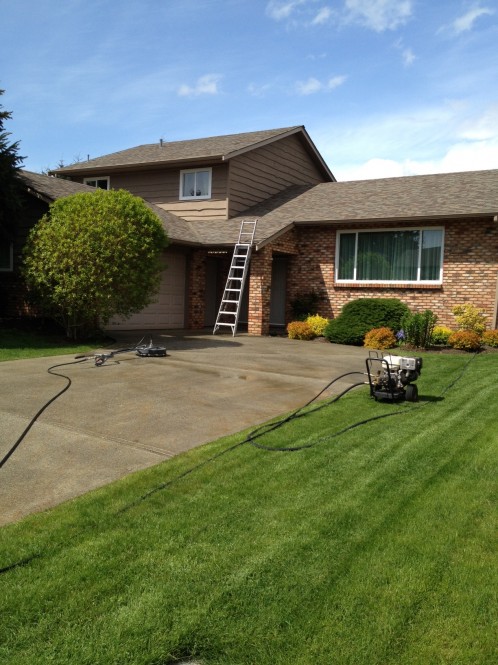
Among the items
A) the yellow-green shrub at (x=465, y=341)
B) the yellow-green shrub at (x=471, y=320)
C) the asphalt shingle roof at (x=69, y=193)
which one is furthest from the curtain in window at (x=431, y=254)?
the asphalt shingle roof at (x=69, y=193)

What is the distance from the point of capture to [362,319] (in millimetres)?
15305

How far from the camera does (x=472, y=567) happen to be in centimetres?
320

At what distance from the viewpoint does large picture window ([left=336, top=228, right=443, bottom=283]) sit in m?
16.4

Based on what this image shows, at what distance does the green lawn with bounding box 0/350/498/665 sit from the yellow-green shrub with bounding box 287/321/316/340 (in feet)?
36.2

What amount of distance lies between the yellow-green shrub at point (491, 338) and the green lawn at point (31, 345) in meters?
9.18

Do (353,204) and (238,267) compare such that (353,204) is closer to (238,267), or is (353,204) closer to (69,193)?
(238,267)

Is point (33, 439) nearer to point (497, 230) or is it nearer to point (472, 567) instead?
point (472, 567)

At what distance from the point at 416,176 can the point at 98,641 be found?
66.7 ft

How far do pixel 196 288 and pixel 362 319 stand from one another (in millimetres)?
6028

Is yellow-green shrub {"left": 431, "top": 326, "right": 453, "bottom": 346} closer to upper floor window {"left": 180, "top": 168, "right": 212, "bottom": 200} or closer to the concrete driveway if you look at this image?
the concrete driveway

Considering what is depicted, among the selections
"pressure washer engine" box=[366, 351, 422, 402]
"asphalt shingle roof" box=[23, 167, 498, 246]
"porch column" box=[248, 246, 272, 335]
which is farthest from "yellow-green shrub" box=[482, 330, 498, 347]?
"pressure washer engine" box=[366, 351, 422, 402]

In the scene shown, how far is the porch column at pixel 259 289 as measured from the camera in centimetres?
1686

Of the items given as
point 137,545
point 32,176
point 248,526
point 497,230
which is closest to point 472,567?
point 248,526

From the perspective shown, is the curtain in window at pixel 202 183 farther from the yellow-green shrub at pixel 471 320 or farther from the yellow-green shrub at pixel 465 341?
the yellow-green shrub at pixel 465 341
